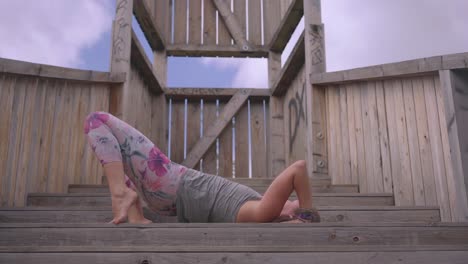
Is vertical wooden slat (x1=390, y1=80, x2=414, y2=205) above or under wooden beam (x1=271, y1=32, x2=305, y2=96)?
under

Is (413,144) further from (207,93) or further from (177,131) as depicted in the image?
(177,131)

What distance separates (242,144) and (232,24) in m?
1.77

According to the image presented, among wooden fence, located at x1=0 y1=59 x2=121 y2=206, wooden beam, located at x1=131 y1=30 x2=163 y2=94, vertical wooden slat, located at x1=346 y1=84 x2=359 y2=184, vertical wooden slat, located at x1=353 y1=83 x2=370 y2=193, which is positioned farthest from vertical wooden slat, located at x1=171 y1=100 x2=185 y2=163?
vertical wooden slat, located at x1=353 y1=83 x2=370 y2=193

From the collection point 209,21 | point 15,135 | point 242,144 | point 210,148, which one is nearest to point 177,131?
point 210,148

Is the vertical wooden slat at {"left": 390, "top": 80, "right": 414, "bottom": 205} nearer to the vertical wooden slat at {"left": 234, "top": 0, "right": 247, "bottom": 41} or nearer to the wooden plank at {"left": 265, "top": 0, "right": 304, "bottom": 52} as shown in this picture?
the wooden plank at {"left": 265, "top": 0, "right": 304, "bottom": 52}

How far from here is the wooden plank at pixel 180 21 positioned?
7363mm

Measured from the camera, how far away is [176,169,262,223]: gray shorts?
9.34 feet

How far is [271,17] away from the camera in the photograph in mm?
7371

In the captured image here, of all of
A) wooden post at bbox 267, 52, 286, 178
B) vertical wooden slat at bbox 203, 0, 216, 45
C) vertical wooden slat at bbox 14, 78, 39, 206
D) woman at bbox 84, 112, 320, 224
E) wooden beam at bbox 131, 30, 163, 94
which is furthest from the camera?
vertical wooden slat at bbox 203, 0, 216, 45

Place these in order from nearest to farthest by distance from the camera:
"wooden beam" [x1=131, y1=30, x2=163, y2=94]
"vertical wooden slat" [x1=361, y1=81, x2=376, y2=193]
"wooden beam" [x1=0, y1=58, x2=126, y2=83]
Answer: "wooden beam" [x1=0, y1=58, x2=126, y2=83], "vertical wooden slat" [x1=361, y1=81, x2=376, y2=193], "wooden beam" [x1=131, y1=30, x2=163, y2=94]

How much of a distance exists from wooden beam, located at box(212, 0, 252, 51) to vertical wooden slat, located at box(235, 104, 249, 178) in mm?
973

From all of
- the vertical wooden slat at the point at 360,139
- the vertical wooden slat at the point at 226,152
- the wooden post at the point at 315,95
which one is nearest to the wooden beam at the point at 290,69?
the wooden post at the point at 315,95

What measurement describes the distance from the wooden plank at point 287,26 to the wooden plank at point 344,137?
4.83ft

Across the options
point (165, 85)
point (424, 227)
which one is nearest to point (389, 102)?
point (424, 227)
